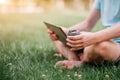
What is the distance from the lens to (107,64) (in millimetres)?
3768

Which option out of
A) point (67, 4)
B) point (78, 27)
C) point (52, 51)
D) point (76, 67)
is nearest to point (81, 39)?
point (76, 67)

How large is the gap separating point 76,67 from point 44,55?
71cm

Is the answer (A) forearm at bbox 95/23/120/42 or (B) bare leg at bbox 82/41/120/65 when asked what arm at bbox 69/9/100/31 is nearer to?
(B) bare leg at bbox 82/41/120/65

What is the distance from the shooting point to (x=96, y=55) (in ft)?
12.0

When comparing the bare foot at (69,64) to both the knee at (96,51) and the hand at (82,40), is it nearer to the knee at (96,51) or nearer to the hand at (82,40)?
the knee at (96,51)

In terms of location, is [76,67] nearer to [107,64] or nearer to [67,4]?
[107,64]

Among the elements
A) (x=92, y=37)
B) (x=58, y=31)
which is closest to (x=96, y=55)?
(x=92, y=37)

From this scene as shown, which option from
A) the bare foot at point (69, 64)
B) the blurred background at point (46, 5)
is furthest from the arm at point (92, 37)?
the blurred background at point (46, 5)

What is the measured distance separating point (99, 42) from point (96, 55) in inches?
5.9

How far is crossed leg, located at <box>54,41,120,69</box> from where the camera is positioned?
3551mm

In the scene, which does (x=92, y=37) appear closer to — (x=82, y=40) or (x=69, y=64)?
(x=82, y=40)

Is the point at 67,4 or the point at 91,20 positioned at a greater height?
the point at 67,4

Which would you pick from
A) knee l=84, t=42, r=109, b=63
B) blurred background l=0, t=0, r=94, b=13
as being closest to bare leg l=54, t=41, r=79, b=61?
knee l=84, t=42, r=109, b=63

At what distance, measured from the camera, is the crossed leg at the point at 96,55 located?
355 centimetres
